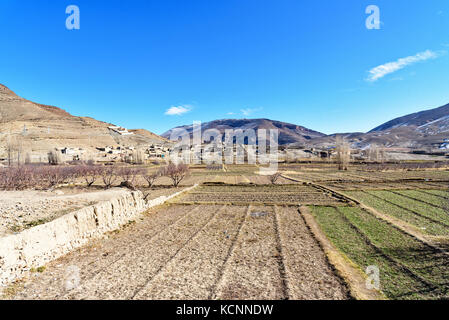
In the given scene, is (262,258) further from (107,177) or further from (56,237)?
(107,177)

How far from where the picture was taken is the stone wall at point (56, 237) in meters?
8.60

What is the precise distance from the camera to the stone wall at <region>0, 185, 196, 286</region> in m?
8.60

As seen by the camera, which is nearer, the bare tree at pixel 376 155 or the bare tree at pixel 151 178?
the bare tree at pixel 151 178

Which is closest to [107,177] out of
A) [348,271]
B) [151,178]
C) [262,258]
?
[151,178]

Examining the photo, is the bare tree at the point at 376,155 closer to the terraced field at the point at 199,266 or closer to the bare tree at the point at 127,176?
the bare tree at the point at 127,176

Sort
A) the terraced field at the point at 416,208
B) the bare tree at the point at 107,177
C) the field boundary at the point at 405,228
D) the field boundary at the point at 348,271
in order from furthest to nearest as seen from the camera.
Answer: the bare tree at the point at 107,177 < the terraced field at the point at 416,208 < the field boundary at the point at 405,228 < the field boundary at the point at 348,271

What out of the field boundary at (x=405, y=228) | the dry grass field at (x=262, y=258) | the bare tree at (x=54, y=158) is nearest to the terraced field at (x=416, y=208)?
the dry grass field at (x=262, y=258)

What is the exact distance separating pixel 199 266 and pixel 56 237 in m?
7.97

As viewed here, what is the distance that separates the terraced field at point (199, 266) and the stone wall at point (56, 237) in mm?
663
